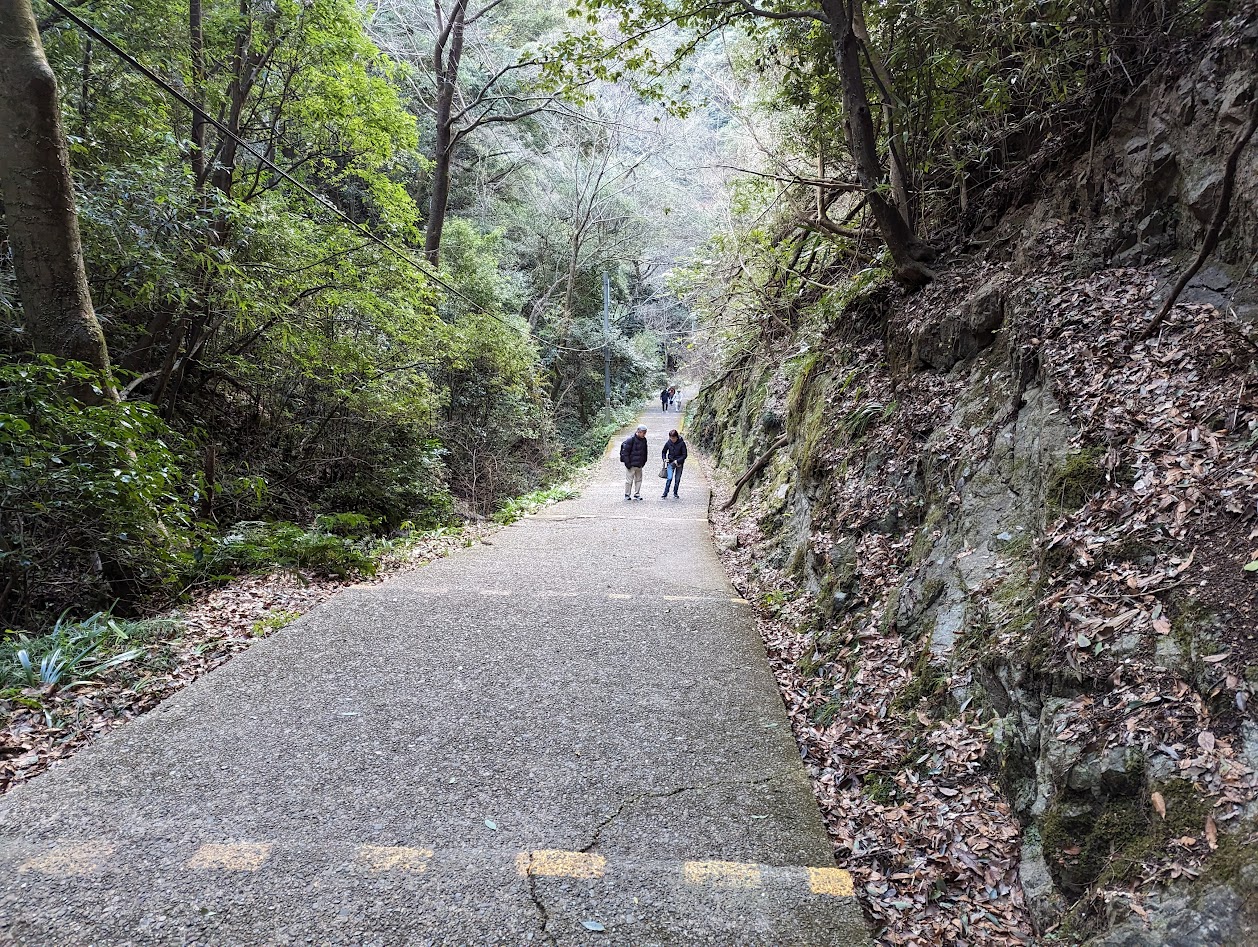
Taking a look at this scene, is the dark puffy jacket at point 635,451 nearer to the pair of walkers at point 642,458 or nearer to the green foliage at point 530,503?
the pair of walkers at point 642,458

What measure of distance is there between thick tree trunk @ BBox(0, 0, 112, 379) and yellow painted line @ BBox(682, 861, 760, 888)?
5.94m

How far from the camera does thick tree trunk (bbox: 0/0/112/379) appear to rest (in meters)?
4.65

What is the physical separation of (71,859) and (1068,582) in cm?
444

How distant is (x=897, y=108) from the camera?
229 inches

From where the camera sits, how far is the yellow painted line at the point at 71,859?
97.0 inches

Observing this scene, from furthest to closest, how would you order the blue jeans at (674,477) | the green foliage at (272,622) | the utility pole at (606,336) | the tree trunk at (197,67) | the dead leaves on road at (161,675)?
1. the utility pole at (606,336)
2. the blue jeans at (674,477)
3. the tree trunk at (197,67)
4. the green foliage at (272,622)
5. the dead leaves on road at (161,675)

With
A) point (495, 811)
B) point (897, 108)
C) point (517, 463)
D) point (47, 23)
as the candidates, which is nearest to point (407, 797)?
point (495, 811)

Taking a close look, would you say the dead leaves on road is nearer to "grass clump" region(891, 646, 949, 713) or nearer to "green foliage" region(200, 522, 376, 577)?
"green foliage" region(200, 522, 376, 577)

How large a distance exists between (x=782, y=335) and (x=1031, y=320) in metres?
8.04

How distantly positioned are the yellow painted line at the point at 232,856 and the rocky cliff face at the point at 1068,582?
2506 mm

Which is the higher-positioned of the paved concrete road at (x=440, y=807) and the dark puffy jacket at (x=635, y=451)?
the dark puffy jacket at (x=635, y=451)

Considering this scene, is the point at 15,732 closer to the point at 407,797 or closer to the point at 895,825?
the point at 407,797

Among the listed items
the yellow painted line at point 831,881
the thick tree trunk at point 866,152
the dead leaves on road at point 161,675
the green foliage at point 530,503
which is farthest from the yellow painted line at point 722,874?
the green foliage at point 530,503

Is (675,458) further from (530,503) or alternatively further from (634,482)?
(530,503)
